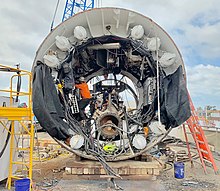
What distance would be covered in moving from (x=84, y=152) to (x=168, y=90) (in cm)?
185

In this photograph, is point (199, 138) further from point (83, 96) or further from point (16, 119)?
point (16, 119)

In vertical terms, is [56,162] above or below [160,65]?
below

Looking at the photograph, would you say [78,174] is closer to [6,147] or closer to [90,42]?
[6,147]

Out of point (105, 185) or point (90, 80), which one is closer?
point (105, 185)

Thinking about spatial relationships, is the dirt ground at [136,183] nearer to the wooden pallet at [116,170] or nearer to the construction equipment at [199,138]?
the wooden pallet at [116,170]

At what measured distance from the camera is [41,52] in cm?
455

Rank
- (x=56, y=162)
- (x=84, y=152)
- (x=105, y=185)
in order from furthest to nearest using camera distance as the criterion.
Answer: (x=56, y=162), (x=84, y=152), (x=105, y=185)

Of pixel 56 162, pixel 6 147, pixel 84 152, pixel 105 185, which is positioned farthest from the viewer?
pixel 56 162

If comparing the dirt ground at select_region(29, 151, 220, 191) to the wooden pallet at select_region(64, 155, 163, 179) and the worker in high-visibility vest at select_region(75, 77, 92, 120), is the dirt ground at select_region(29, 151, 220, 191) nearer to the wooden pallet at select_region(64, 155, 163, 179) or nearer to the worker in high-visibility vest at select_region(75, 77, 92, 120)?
the wooden pallet at select_region(64, 155, 163, 179)

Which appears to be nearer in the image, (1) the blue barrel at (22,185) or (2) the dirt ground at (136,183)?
(1) the blue barrel at (22,185)

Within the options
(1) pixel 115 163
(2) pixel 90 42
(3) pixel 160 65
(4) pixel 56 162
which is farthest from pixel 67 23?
(4) pixel 56 162

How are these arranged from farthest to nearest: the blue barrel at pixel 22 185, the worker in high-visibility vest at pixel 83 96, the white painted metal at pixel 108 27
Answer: the worker in high-visibility vest at pixel 83 96 → the white painted metal at pixel 108 27 → the blue barrel at pixel 22 185

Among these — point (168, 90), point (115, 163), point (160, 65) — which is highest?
point (160, 65)

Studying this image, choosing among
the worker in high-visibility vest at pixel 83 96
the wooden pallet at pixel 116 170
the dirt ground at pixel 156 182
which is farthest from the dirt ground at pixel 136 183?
the worker in high-visibility vest at pixel 83 96
